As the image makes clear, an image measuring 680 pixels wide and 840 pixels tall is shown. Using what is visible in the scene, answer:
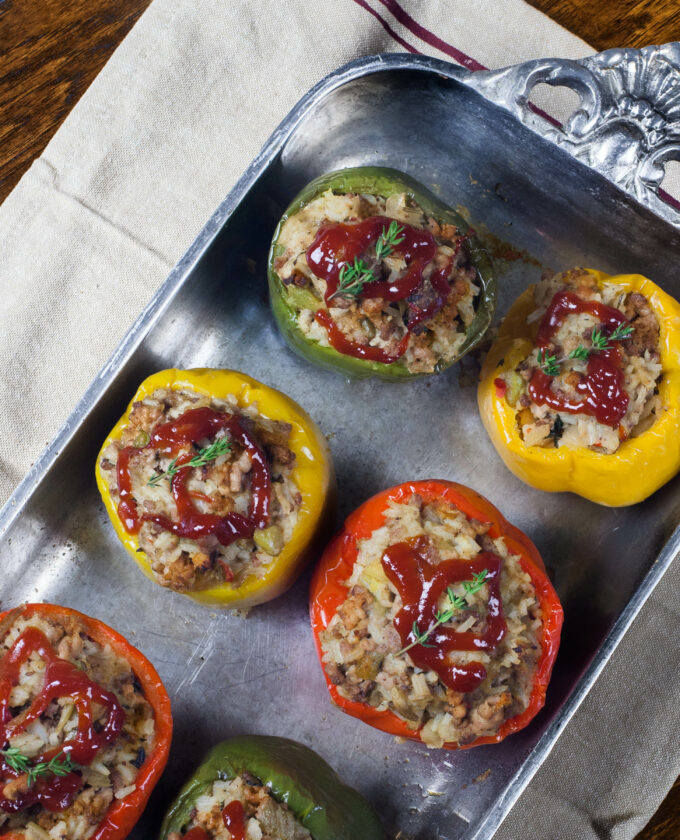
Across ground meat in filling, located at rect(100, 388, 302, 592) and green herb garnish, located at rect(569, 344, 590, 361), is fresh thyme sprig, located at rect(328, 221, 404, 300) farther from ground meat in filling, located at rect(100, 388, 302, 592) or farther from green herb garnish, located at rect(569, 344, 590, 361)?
green herb garnish, located at rect(569, 344, 590, 361)

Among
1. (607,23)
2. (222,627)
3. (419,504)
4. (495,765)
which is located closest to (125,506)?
Result: (222,627)

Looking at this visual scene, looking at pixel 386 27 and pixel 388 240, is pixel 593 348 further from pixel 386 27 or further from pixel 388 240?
pixel 386 27

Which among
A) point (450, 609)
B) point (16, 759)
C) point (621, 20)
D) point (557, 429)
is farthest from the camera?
point (621, 20)

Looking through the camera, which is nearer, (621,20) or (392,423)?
(392,423)

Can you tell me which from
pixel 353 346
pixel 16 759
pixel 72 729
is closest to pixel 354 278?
pixel 353 346

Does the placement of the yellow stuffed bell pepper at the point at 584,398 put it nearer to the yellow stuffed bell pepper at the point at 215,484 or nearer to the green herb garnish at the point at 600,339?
the green herb garnish at the point at 600,339

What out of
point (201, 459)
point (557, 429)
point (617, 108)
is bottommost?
point (201, 459)

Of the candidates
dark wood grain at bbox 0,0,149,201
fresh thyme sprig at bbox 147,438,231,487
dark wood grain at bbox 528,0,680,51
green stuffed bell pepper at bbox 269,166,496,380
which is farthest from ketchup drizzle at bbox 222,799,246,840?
dark wood grain at bbox 528,0,680,51

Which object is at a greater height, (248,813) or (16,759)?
(16,759)
